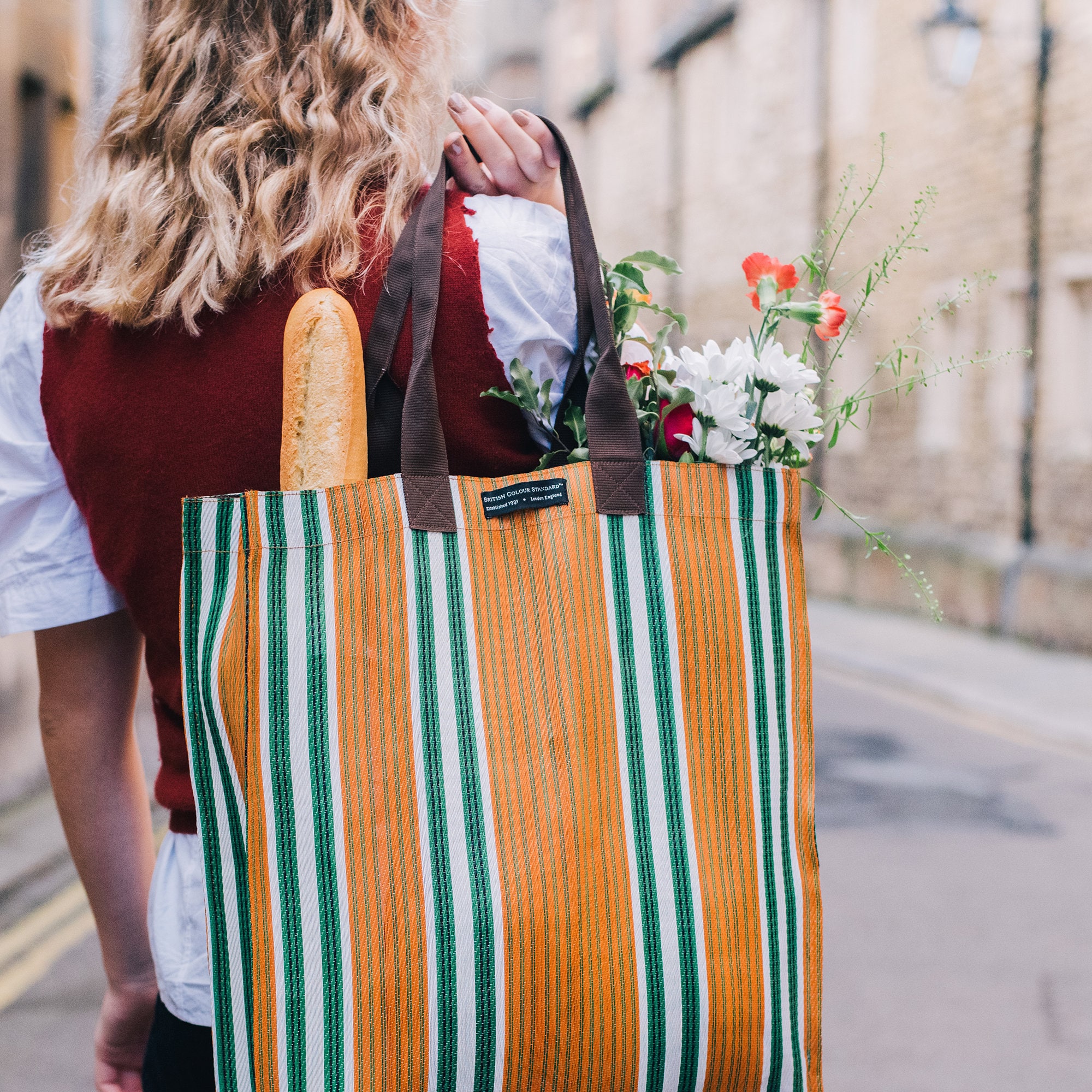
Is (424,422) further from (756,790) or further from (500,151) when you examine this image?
(756,790)

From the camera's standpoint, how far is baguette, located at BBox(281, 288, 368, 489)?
1080mm

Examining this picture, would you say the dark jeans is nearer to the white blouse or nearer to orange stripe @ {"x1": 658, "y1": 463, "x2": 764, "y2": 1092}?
the white blouse

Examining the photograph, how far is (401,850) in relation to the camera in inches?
41.1

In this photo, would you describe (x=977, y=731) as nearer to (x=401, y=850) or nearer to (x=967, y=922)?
(x=967, y=922)

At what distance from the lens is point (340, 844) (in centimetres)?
104

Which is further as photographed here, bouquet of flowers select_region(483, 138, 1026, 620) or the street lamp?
the street lamp

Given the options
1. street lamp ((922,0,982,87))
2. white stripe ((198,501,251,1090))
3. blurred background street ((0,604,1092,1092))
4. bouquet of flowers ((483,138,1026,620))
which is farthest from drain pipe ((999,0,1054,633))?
white stripe ((198,501,251,1090))

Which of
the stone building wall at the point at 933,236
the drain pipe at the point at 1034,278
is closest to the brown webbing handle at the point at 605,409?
the stone building wall at the point at 933,236

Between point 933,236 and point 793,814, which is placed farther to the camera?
point 933,236

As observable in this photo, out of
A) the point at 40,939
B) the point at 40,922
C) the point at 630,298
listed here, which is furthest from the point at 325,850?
the point at 40,922

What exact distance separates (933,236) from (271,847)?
42.7 feet

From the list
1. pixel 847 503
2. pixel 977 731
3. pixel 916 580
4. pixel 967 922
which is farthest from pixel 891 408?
pixel 916 580

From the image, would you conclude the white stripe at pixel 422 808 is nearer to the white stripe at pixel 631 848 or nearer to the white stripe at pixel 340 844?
the white stripe at pixel 340 844

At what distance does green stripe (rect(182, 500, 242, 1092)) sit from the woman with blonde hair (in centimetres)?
11
